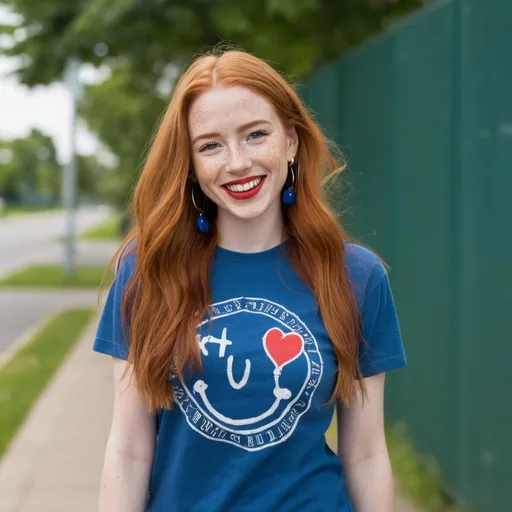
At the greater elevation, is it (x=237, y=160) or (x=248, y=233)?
(x=237, y=160)

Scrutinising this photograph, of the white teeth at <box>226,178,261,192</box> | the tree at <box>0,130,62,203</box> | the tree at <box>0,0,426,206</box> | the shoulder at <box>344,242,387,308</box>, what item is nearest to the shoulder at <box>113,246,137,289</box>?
the white teeth at <box>226,178,261,192</box>

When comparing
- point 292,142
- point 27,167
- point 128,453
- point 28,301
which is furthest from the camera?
point 27,167

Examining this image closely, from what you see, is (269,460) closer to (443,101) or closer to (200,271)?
(200,271)

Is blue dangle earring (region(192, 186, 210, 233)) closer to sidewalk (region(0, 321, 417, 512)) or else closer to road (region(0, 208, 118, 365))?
sidewalk (region(0, 321, 417, 512))

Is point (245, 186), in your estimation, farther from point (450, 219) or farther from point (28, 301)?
point (28, 301)

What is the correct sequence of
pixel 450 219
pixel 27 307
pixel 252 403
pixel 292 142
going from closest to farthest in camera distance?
pixel 252 403 < pixel 292 142 < pixel 450 219 < pixel 27 307

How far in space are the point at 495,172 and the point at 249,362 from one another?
2.57 meters

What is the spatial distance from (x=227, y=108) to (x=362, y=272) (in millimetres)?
471

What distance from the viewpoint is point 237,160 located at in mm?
2006

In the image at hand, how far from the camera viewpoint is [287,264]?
6.77ft

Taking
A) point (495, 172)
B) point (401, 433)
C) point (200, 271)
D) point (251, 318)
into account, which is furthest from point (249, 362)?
point (401, 433)

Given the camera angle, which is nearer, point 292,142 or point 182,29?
point 292,142

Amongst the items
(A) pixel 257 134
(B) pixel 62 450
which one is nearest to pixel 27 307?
(B) pixel 62 450

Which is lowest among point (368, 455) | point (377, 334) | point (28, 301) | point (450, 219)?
point (28, 301)
